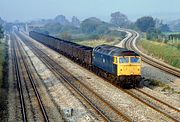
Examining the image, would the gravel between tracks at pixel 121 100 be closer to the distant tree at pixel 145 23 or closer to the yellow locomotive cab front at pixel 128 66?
the yellow locomotive cab front at pixel 128 66

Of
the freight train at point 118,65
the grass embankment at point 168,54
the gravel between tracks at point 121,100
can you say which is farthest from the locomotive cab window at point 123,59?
the grass embankment at point 168,54

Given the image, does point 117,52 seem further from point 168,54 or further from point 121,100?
point 168,54

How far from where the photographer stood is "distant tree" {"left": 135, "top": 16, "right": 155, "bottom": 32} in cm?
17460

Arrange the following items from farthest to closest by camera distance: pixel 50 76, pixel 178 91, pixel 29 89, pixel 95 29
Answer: pixel 95 29, pixel 50 76, pixel 29 89, pixel 178 91

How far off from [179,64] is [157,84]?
1281 cm

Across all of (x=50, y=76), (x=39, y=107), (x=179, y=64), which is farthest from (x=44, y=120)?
(x=179, y=64)

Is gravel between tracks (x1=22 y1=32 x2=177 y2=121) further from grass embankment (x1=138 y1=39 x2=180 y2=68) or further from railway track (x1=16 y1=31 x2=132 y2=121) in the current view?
grass embankment (x1=138 y1=39 x2=180 y2=68)

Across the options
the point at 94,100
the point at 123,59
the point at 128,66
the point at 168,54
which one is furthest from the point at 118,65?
the point at 168,54

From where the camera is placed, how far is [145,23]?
176 metres

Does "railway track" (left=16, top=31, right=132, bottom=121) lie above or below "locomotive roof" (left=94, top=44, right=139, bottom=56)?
below

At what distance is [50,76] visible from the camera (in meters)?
36.7

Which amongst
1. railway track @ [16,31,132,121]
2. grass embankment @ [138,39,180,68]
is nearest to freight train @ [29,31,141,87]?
railway track @ [16,31,132,121]

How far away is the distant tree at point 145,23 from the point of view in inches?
6874

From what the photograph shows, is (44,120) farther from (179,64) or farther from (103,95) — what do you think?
(179,64)
